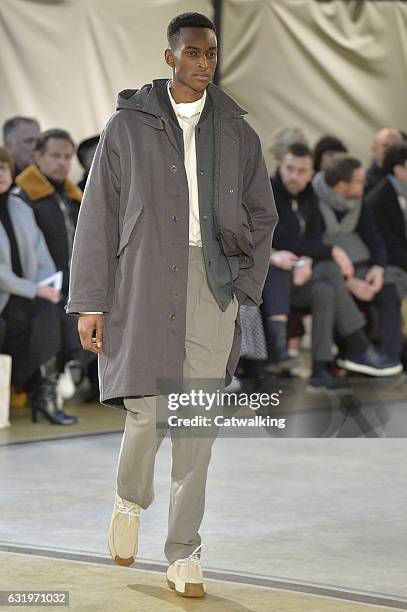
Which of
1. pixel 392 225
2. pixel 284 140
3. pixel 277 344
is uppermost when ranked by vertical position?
pixel 284 140

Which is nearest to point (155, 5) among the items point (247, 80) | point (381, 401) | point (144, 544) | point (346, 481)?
point (247, 80)

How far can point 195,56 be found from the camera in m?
3.74

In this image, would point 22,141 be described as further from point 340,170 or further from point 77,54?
point 340,170

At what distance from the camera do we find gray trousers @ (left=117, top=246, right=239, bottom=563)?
376 centimetres

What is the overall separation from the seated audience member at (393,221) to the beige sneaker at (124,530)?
→ 5096 mm

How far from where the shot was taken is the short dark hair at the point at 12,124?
315 inches

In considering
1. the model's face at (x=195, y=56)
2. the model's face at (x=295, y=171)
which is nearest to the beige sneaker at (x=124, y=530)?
the model's face at (x=195, y=56)

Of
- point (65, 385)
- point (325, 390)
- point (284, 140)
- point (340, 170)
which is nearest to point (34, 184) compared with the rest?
point (65, 385)

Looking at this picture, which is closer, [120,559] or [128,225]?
[128,225]

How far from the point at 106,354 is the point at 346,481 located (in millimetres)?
2077

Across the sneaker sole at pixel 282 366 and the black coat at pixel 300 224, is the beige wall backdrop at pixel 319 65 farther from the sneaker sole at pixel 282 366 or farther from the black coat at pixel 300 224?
the sneaker sole at pixel 282 366

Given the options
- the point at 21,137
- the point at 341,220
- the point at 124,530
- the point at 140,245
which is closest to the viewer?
the point at 140,245

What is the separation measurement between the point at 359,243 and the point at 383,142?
987 millimetres

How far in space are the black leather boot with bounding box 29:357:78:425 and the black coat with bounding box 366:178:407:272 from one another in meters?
2.70
